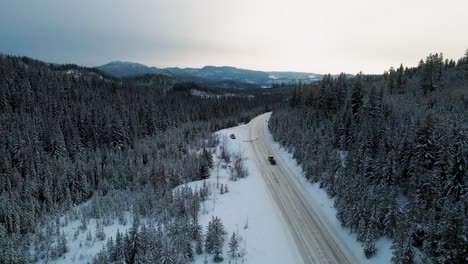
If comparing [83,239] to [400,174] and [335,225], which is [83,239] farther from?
[400,174]

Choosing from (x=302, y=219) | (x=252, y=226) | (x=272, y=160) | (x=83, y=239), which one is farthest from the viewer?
(x=272, y=160)

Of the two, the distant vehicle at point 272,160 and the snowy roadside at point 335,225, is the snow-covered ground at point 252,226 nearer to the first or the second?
the snowy roadside at point 335,225

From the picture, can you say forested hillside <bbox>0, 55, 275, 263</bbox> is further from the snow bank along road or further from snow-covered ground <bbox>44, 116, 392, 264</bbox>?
the snow bank along road

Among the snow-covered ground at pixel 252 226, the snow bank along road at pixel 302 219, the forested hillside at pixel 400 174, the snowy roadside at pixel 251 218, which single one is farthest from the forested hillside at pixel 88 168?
the forested hillside at pixel 400 174

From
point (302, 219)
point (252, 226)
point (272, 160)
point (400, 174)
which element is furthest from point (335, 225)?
point (272, 160)

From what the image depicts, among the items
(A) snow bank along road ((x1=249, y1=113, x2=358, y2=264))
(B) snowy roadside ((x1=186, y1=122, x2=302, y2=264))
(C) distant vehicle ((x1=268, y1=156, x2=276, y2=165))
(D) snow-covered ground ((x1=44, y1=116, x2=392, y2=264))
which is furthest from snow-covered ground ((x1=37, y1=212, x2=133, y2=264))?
(C) distant vehicle ((x1=268, y1=156, x2=276, y2=165))

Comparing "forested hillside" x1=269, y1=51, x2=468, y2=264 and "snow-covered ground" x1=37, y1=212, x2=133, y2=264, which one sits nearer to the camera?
"forested hillside" x1=269, y1=51, x2=468, y2=264

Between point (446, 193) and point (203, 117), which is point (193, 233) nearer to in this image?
point (446, 193)
